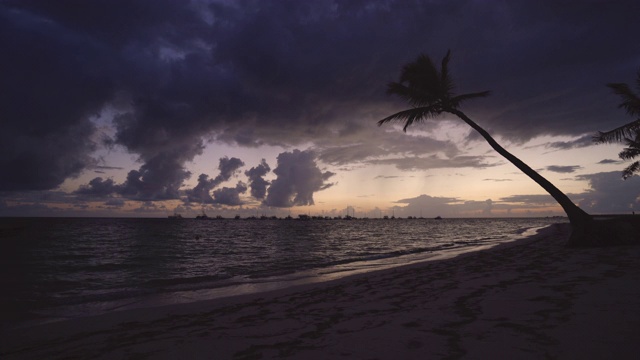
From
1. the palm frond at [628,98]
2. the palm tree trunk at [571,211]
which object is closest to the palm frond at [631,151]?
the palm frond at [628,98]

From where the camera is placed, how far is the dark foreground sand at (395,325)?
381 centimetres

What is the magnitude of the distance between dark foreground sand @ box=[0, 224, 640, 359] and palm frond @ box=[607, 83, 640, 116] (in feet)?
51.6

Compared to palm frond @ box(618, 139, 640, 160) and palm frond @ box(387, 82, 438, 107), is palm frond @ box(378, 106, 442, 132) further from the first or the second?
palm frond @ box(618, 139, 640, 160)

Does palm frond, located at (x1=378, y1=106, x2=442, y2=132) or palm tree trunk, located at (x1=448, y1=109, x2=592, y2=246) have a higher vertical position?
palm frond, located at (x1=378, y1=106, x2=442, y2=132)

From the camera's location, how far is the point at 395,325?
16.2 ft

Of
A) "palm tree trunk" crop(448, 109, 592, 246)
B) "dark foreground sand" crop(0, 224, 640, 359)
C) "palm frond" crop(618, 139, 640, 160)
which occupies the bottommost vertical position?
"dark foreground sand" crop(0, 224, 640, 359)

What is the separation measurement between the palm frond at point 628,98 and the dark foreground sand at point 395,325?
15.7 m

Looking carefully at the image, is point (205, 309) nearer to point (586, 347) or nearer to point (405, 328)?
point (405, 328)

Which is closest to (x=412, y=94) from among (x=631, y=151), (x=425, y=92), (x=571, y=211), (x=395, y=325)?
(x=425, y=92)

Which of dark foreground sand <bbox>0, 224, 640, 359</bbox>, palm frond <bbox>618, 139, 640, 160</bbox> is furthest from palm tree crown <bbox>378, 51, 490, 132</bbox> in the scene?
palm frond <bbox>618, 139, 640, 160</bbox>

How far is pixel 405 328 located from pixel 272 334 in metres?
2.00

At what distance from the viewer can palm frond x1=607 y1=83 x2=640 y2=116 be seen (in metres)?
18.8

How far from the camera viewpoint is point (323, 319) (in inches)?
227

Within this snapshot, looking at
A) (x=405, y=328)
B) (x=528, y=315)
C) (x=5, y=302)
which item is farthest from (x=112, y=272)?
(x=528, y=315)
